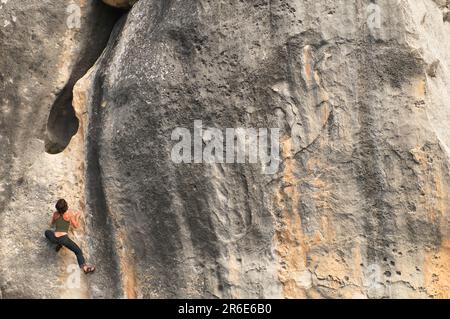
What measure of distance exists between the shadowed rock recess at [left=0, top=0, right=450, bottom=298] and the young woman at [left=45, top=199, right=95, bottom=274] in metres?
0.30

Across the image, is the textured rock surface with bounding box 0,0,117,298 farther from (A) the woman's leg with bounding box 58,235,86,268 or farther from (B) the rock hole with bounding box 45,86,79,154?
(A) the woman's leg with bounding box 58,235,86,268

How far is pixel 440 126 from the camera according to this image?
8531 millimetres

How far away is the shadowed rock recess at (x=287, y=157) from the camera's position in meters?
8.38

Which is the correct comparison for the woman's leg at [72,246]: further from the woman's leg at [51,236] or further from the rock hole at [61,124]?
the rock hole at [61,124]

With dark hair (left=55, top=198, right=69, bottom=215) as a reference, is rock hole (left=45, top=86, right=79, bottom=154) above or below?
above

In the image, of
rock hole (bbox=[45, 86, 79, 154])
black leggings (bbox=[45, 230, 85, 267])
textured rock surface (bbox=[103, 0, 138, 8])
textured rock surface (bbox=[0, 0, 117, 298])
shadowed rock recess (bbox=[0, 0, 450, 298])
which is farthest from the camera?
rock hole (bbox=[45, 86, 79, 154])

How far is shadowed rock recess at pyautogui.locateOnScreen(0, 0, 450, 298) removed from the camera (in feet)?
27.5

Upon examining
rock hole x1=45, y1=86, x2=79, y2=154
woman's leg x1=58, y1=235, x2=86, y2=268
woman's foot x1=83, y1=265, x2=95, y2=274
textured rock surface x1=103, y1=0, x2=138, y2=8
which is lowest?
woman's foot x1=83, y1=265, x2=95, y2=274

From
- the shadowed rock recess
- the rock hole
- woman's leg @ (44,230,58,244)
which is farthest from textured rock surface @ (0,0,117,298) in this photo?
the shadowed rock recess

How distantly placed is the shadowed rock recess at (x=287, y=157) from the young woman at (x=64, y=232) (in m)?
0.30

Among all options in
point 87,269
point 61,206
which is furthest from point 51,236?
point 87,269

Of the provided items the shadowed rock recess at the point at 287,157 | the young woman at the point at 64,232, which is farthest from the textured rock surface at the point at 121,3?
the young woman at the point at 64,232

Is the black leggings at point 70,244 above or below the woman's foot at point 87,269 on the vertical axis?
above

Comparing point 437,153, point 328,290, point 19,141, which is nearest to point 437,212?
point 437,153
